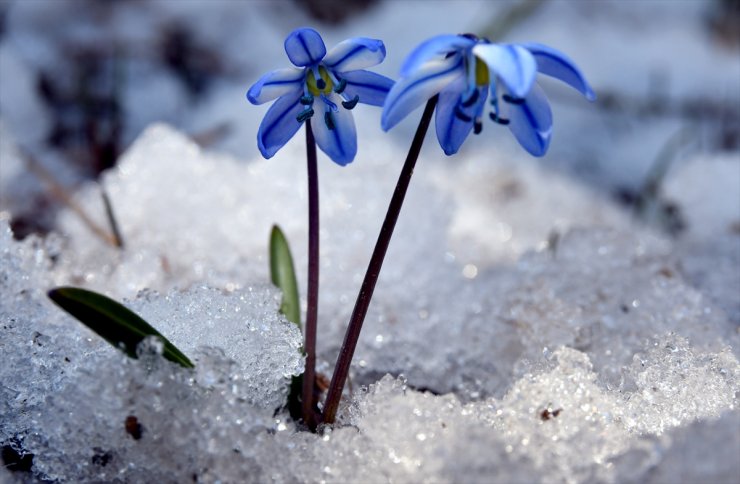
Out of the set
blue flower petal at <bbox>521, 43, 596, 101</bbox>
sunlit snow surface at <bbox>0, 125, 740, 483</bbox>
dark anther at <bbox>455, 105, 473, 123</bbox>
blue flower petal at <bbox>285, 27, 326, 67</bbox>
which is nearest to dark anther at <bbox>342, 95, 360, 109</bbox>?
blue flower petal at <bbox>285, 27, 326, 67</bbox>

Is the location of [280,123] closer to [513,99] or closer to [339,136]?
[339,136]

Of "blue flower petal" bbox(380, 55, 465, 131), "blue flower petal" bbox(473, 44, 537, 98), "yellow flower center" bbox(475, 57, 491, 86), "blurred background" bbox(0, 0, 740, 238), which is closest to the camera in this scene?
"blue flower petal" bbox(473, 44, 537, 98)

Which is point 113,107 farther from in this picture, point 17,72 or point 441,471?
point 441,471

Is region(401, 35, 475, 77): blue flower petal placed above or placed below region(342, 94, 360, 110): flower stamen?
above

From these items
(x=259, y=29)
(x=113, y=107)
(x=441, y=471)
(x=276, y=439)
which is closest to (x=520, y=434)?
(x=441, y=471)

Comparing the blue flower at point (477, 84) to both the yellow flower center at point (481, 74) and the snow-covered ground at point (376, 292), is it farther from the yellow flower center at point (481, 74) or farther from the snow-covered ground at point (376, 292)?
the snow-covered ground at point (376, 292)

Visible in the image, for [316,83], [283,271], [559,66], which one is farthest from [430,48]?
[283,271]

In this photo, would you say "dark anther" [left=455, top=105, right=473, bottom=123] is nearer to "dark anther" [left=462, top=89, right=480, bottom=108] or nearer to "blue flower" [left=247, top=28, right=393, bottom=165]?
"dark anther" [left=462, top=89, right=480, bottom=108]
